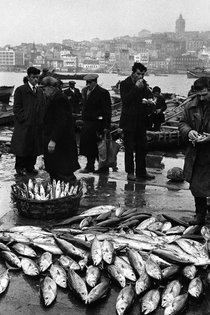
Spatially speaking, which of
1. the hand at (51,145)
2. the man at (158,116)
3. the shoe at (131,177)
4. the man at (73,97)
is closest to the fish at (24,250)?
the hand at (51,145)

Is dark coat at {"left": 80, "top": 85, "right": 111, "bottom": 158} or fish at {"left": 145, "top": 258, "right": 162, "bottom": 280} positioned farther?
dark coat at {"left": 80, "top": 85, "right": 111, "bottom": 158}

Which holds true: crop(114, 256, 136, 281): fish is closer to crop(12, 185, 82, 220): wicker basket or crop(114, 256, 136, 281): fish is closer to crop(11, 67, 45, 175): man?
crop(12, 185, 82, 220): wicker basket

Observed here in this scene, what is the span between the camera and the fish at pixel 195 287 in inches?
174

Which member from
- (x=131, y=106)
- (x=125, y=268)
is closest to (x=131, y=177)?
(x=131, y=106)

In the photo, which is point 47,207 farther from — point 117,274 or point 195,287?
point 195,287

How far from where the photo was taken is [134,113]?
28.2 feet

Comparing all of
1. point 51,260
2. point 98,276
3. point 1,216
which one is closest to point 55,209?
point 1,216

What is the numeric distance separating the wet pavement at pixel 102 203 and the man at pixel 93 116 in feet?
1.59

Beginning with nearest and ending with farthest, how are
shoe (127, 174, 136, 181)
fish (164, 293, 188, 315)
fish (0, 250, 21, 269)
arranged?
1. fish (164, 293, 188, 315)
2. fish (0, 250, 21, 269)
3. shoe (127, 174, 136, 181)

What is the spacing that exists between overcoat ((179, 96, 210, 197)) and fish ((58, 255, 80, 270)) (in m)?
1.91

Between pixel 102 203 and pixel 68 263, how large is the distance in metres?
2.50

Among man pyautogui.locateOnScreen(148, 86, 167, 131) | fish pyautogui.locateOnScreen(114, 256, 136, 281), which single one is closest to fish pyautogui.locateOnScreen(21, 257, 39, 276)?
fish pyautogui.locateOnScreen(114, 256, 136, 281)

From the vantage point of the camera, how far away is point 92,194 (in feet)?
26.0

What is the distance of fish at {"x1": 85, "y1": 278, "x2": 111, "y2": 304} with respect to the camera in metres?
4.36
